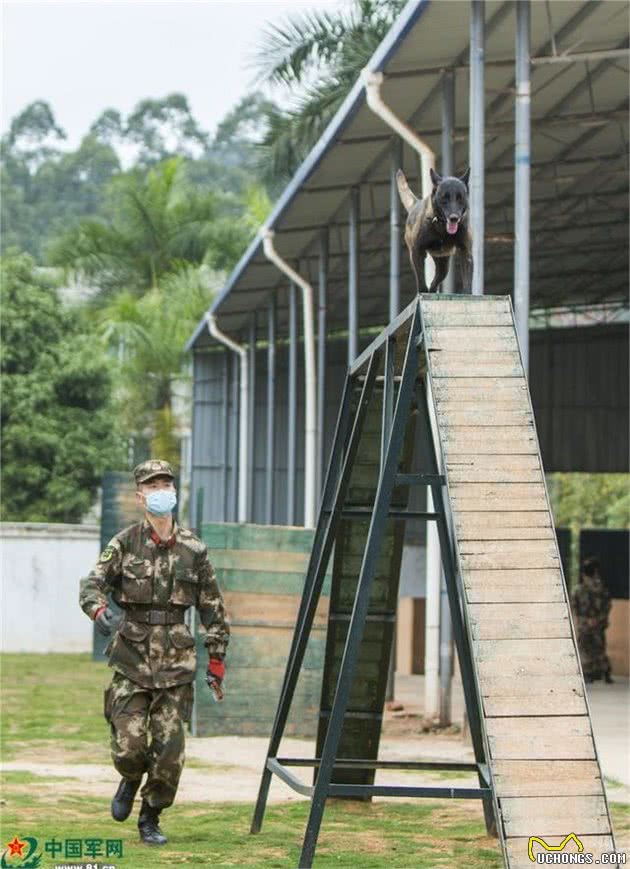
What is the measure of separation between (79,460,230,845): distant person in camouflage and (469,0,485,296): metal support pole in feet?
18.9

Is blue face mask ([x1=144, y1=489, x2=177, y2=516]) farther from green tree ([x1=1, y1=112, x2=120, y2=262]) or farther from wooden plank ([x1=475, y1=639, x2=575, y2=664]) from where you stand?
green tree ([x1=1, y1=112, x2=120, y2=262])

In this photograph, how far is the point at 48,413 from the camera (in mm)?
34344

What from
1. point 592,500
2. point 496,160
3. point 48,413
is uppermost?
point 496,160

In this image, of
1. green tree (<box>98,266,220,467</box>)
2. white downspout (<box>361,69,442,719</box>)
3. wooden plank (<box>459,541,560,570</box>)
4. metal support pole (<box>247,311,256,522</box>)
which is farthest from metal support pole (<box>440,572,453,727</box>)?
green tree (<box>98,266,220,467</box>)

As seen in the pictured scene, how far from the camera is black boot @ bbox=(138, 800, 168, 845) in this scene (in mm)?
8703

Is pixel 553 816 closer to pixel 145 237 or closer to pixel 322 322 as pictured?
pixel 322 322

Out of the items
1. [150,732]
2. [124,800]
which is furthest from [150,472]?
[124,800]

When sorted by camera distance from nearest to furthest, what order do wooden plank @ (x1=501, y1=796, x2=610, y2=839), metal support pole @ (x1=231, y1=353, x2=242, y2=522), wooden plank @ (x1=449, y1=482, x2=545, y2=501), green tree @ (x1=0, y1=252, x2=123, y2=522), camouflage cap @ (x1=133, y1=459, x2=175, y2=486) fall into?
1. wooden plank @ (x1=501, y1=796, x2=610, y2=839)
2. wooden plank @ (x1=449, y1=482, x2=545, y2=501)
3. camouflage cap @ (x1=133, y1=459, x2=175, y2=486)
4. metal support pole @ (x1=231, y1=353, x2=242, y2=522)
5. green tree @ (x1=0, y1=252, x2=123, y2=522)

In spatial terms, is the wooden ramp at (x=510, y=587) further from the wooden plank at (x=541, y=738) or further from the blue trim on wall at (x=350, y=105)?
the blue trim on wall at (x=350, y=105)

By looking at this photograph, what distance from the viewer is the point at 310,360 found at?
24.7 metres

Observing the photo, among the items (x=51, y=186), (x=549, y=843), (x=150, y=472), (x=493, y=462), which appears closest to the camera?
(x=549, y=843)

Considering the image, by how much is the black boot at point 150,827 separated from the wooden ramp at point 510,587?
92.9 inches

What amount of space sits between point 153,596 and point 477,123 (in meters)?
6.98

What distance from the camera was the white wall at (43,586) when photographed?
93.6 feet
